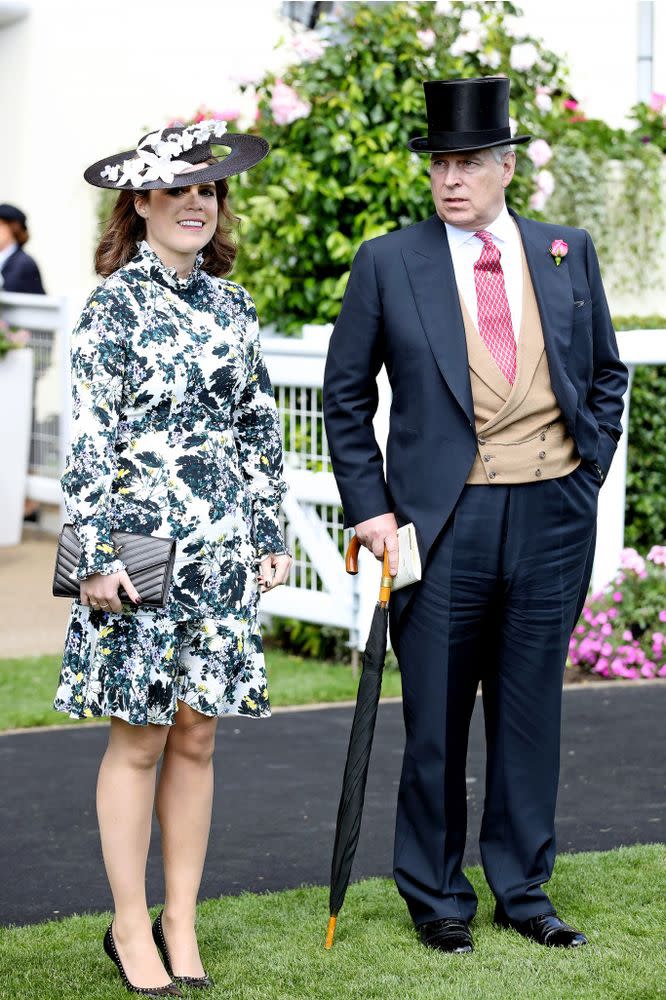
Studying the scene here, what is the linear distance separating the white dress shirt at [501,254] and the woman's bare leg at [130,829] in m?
1.31

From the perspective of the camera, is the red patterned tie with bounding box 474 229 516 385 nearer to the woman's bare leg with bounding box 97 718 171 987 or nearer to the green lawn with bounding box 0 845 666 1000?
the woman's bare leg with bounding box 97 718 171 987

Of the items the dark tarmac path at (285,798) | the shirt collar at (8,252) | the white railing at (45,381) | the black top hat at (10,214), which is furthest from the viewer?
the shirt collar at (8,252)

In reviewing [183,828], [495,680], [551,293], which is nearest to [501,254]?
[551,293]

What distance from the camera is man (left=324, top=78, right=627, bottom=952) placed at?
13.0ft

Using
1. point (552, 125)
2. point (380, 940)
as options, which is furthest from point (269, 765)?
point (552, 125)

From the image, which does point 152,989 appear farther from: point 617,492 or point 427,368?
point 617,492

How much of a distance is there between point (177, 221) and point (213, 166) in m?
0.15

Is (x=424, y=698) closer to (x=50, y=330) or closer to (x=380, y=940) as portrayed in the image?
(x=380, y=940)

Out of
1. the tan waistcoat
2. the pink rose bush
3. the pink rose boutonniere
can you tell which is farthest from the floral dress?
the pink rose bush

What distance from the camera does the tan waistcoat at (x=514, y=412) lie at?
3.92 m

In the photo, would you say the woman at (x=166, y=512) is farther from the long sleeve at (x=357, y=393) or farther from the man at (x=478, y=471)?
the man at (x=478, y=471)

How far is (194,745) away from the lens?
3.80 metres

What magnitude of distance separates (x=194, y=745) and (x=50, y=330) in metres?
6.98

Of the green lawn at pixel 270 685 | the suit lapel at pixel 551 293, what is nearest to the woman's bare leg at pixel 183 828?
the suit lapel at pixel 551 293
